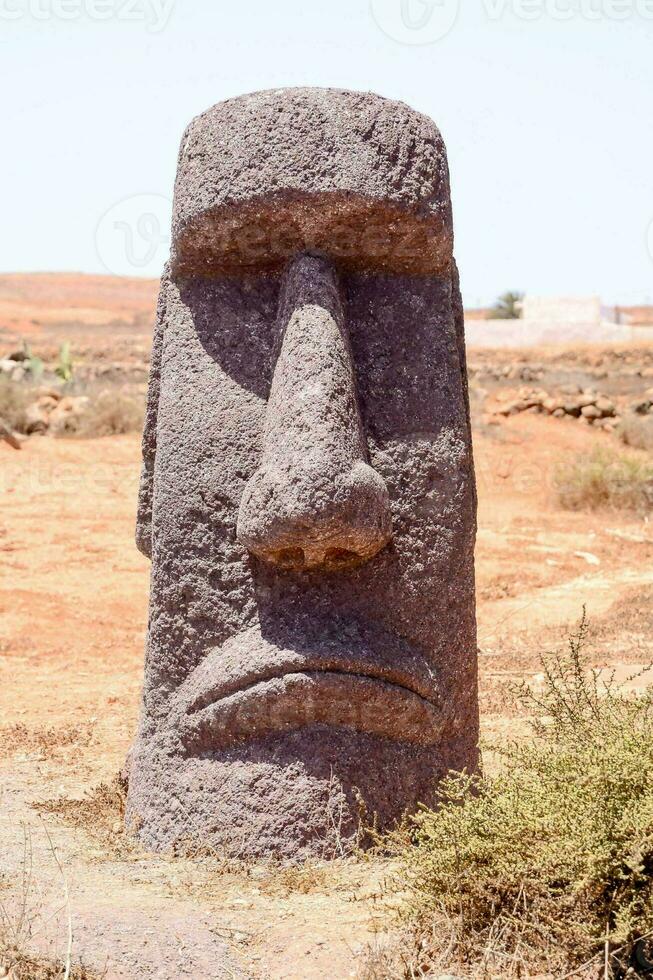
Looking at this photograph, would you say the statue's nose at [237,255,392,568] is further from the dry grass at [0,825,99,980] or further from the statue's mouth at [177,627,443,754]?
the dry grass at [0,825,99,980]

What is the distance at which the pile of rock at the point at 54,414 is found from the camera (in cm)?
1761

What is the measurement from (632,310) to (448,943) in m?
84.4

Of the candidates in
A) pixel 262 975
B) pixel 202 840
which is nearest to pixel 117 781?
pixel 202 840

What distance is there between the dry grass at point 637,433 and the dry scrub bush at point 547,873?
14.4 metres

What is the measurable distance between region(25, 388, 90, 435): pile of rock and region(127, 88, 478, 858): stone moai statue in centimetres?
1410

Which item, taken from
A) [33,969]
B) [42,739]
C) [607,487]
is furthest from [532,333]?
[33,969]

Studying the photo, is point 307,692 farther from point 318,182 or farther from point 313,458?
point 318,182

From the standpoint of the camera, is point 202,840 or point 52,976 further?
point 202,840

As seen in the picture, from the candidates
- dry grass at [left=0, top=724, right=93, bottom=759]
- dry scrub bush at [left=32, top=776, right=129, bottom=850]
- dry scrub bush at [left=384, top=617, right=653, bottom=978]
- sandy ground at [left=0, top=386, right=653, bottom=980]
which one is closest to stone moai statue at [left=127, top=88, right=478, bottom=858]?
dry scrub bush at [left=32, top=776, right=129, bottom=850]

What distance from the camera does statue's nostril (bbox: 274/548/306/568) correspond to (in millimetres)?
3568

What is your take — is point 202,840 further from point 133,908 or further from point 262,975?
point 262,975

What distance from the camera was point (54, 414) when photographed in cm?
1816

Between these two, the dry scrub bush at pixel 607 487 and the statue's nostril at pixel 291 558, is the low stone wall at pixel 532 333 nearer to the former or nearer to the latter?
the dry scrub bush at pixel 607 487

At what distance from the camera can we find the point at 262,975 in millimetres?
2820
